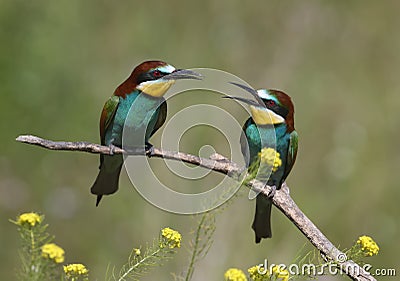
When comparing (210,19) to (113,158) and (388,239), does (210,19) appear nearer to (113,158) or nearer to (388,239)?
(388,239)

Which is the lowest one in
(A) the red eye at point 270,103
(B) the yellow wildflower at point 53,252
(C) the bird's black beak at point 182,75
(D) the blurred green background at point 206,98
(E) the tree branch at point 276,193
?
(B) the yellow wildflower at point 53,252

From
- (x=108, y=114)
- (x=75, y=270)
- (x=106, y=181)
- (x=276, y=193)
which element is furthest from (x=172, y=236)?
(x=108, y=114)

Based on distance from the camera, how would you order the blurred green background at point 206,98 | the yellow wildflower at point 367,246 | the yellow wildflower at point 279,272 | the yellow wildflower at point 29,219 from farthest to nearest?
the blurred green background at point 206,98, the yellow wildflower at point 367,246, the yellow wildflower at point 279,272, the yellow wildflower at point 29,219

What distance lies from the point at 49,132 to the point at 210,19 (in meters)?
1.18

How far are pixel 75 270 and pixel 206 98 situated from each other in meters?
2.69

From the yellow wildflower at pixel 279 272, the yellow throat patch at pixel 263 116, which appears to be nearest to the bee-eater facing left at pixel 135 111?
the yellow throat patch at pixel 263 116

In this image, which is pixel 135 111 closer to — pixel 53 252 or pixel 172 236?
pixel 172 236

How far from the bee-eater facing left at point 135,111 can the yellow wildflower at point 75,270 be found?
73 centimetres

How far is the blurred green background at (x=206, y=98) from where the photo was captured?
3.68 meters

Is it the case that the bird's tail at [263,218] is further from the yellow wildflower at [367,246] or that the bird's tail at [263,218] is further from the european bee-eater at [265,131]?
the yellow wildflower at [367,246]


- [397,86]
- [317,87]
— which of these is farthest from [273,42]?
[397,86]

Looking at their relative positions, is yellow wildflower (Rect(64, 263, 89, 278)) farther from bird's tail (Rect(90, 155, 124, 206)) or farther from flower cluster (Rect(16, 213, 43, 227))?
bird's tail (Rect(90, 155, 124, 206))

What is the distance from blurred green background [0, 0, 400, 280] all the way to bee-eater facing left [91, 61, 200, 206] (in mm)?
1136

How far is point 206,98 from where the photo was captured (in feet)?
13.3
